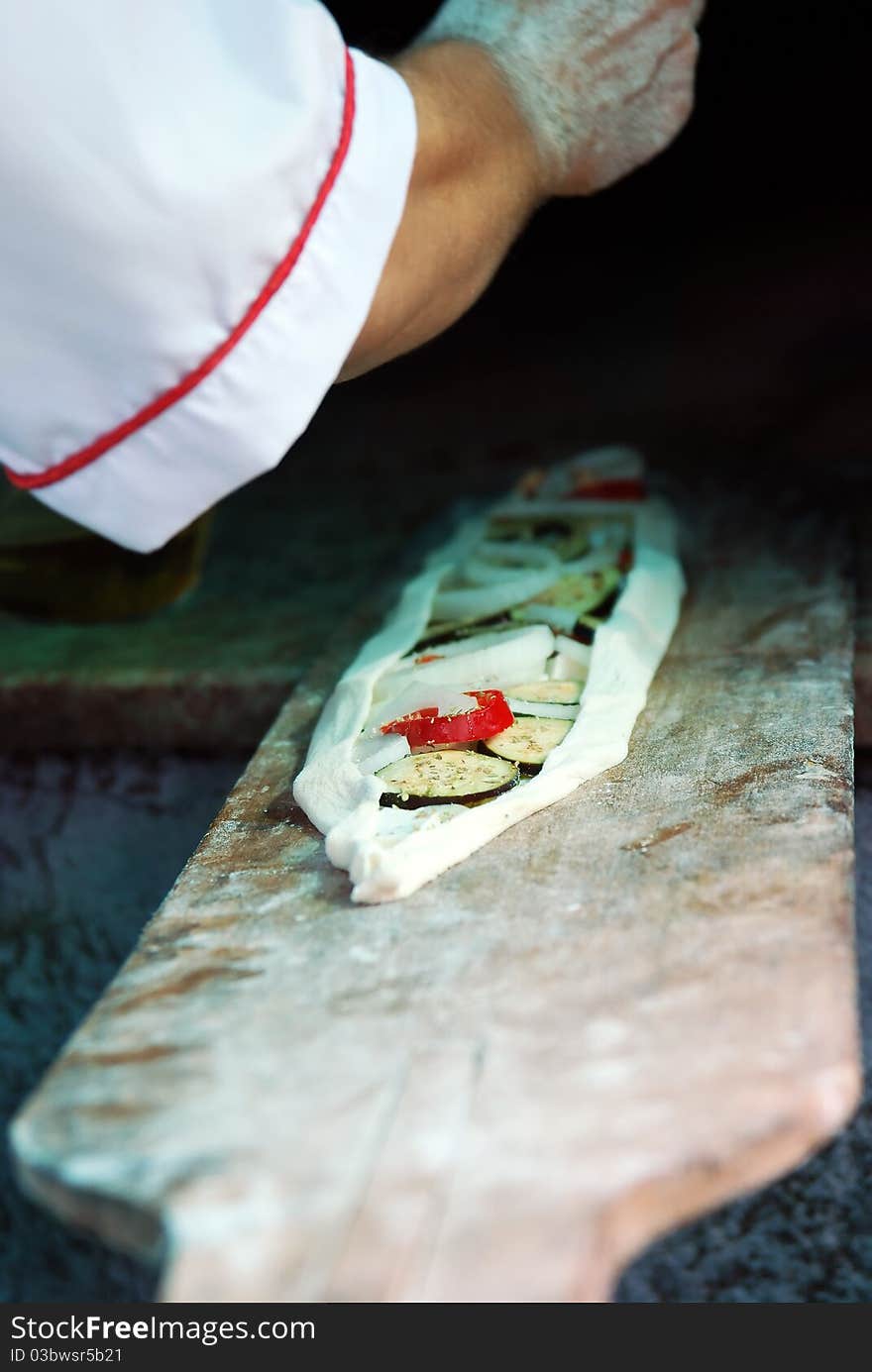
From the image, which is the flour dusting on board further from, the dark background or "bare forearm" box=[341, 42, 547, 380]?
the dark background

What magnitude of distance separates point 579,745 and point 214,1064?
25.6 inches

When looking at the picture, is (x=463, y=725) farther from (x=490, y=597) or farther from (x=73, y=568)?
(x=73, y=568)

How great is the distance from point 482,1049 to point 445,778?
1.65 ft

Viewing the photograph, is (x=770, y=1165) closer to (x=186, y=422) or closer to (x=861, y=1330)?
(x=861, y=1330)

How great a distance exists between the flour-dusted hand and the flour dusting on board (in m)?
0.61

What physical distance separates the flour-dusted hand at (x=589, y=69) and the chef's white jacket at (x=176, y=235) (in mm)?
390

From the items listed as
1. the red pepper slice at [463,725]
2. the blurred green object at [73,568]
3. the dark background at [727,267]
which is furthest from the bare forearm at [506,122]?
the dark background at [727,267]

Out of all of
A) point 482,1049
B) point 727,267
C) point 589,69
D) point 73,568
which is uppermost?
point 589,69

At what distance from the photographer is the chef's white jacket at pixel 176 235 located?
1.16 m

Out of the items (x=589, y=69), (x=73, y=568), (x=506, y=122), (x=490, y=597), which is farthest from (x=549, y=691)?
(x=73, y=568)

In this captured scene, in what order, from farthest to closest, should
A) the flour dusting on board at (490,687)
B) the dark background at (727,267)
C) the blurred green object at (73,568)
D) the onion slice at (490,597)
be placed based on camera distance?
the dark background at (727,267) < the blurred green object at (73,568) < the onion slice at (490,597) < the flour dusting on board at (490,687)

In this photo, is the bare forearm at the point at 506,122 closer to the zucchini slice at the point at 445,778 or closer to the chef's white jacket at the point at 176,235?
the chef's white jacket at the point at 176,235

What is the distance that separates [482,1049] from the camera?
1066 mm

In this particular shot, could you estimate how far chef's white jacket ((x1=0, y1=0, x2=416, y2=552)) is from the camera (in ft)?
3.80
